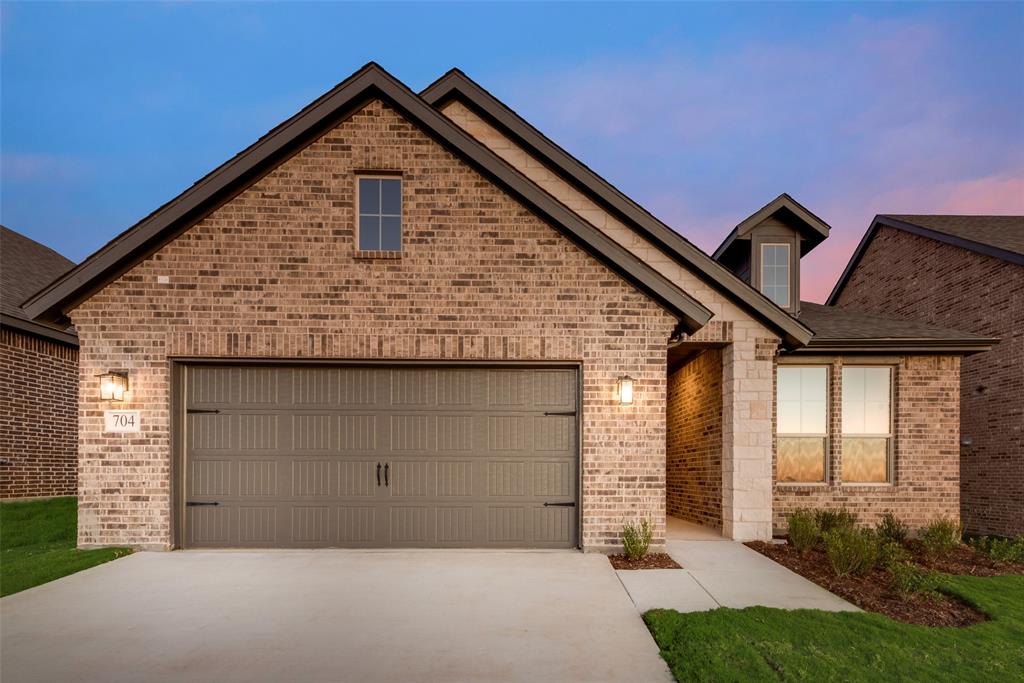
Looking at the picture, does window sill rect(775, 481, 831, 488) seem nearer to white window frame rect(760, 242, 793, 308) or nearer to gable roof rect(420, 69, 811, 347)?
gable roof rect(420, 69, 811, 347)

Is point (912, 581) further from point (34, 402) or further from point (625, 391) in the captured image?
point (34, 402)

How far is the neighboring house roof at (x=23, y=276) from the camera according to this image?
1135 centimetres

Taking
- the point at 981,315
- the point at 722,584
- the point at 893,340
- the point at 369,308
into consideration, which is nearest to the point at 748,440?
the point at 722,584

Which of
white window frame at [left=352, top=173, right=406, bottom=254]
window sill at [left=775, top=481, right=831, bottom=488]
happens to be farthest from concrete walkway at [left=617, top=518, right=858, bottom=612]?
white window frame at [left=352, top=173, right=406, bottom=254]

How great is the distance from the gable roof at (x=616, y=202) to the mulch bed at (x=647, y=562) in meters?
4.18

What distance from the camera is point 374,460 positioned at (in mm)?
8289

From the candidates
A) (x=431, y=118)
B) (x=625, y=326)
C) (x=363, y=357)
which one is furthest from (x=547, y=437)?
(x=431, y=118)

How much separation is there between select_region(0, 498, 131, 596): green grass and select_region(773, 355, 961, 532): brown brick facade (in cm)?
1065

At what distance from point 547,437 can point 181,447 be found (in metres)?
5.14

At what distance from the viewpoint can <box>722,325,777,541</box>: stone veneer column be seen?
30.7 feet

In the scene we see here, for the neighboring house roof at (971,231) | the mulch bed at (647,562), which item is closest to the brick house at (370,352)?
the mulch bed at (647,562)

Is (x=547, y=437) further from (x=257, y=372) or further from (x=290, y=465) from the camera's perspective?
(x=257, y=372)

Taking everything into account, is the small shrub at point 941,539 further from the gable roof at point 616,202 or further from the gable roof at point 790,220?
the gable roof at point 790,220

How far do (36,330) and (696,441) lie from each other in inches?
516
